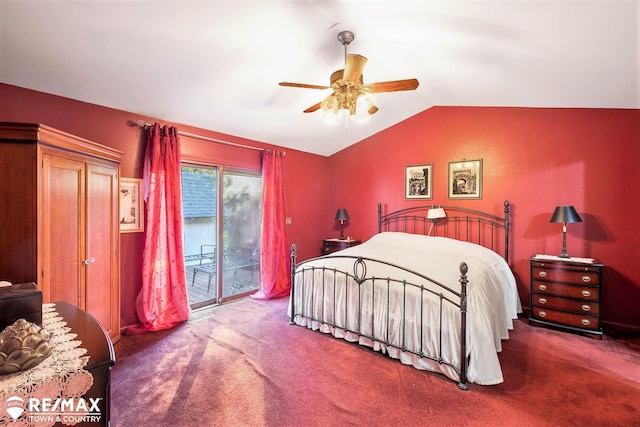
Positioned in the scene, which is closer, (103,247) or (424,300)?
(424,300)

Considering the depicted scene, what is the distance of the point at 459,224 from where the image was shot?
4.24 m

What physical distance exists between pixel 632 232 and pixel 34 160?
18.3ft

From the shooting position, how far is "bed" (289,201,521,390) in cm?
224

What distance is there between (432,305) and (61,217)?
3037 mm

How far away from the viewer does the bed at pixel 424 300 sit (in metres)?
2.24

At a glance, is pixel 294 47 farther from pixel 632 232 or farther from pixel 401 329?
pixel 632 232

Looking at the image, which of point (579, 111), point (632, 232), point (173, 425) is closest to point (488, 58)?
point (579, 111)

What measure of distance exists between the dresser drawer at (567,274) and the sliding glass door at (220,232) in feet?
12.8

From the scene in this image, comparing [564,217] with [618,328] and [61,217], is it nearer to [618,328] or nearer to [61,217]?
[618,328]

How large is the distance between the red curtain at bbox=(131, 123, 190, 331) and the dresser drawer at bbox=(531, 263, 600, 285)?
4.26 meters

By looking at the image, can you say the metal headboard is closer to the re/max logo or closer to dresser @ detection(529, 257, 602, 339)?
dresser @ detection(529, 257, 602, 339)

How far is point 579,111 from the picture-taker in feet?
11.1

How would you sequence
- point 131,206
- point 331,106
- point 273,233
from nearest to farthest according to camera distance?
point 331,106 → point 131,206 → point 273,233

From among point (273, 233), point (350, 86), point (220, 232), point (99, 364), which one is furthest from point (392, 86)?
point (220, 232)
